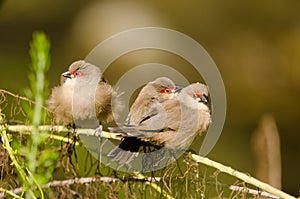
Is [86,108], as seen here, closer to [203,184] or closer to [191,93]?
[191,93]

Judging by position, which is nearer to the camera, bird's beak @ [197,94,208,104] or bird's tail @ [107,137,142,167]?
bird's tail @ [107,137,142,167]

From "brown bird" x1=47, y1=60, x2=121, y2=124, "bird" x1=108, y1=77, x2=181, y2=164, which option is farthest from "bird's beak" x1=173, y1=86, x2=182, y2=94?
"brown bird" x1=47, y1=60, x2=121, y2=124

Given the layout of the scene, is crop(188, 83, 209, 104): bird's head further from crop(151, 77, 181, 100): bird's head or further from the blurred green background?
the blurred green background

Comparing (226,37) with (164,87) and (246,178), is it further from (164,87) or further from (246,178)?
(246,178)

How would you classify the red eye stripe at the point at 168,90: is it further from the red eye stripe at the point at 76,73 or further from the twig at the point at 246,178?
the twig at the point at 246,178

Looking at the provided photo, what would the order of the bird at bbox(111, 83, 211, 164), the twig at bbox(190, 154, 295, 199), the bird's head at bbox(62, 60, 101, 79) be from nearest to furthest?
the twig at bbox(190, 154, 295, 199) → the bird at bbox(111, 83, 211, 164) → the bird's head at bbox(62, 60, 101, 79)

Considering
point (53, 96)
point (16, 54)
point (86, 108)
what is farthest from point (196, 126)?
point (16, 54)

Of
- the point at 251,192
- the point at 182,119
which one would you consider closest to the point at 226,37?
the point at 182,119

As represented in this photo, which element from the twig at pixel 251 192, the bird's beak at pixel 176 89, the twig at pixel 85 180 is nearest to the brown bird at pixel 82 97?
→ the bird's beak at pixel 176 89

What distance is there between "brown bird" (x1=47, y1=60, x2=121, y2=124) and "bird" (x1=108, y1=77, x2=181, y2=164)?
0.85 feet

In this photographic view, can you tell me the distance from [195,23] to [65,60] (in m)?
1.86

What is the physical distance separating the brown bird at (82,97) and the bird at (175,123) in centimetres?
40

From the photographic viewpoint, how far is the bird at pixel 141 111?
3.17 m

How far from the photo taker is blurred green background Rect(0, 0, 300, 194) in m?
8.30
